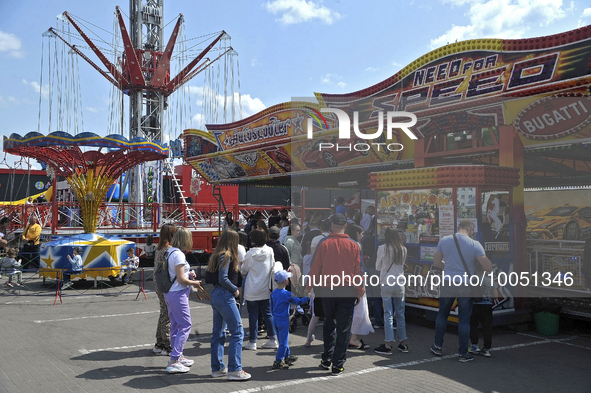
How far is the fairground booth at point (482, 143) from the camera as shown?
7953mm

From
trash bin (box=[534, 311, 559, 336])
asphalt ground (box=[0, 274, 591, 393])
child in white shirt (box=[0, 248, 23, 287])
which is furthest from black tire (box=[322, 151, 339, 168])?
child in white shirt (box=[0, 248, 23, 287])

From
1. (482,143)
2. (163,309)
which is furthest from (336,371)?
(482,143)

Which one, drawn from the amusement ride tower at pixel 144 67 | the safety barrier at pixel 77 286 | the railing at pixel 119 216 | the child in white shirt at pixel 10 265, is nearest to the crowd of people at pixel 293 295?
the safety barrier at pixel 77 286

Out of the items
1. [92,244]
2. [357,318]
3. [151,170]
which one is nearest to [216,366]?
[357,318]

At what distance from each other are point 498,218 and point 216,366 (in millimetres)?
5396

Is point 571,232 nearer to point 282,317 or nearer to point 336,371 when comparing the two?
point 336,371

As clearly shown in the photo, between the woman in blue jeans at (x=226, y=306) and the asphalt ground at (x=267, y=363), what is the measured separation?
172mm

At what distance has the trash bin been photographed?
311 inches

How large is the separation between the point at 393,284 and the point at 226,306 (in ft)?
8.48

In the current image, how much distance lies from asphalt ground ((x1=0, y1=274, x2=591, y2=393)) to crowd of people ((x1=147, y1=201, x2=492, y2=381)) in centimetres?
21

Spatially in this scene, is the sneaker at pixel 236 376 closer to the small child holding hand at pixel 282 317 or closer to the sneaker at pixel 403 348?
the small child holding hand at pixel 282 317

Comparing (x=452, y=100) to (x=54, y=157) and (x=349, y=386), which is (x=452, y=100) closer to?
(x=349, y=386)

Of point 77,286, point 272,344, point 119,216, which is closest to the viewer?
point 272,344

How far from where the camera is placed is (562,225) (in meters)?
11.3
